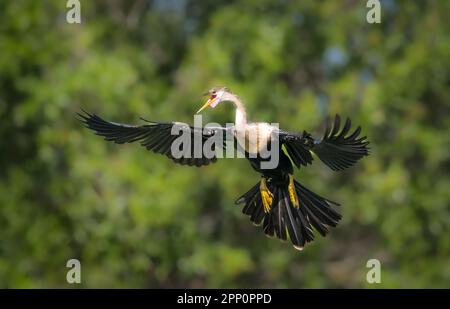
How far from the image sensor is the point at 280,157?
763cm

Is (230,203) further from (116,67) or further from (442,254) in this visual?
(442,254)

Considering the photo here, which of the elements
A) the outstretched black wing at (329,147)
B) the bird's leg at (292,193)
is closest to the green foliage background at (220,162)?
the bird's leg at (292,193)

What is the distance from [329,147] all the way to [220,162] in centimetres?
780

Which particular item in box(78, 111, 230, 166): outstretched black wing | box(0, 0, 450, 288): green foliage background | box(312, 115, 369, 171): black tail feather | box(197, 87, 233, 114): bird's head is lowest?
box(312, 115, 369, 171): black tail feather

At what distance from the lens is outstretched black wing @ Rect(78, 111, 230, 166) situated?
25.8 feet

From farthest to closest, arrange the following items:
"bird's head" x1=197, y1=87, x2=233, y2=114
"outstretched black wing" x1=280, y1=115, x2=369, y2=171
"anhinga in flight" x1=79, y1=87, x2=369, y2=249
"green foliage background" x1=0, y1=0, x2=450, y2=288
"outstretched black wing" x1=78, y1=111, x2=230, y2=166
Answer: "green foliage background" x1=0, y1=0, x2=450, y2=288, "outstretched black wing" x1=78, y1=111, x2=230, y2=166, "bird's head" x1=197, y1=87, x2=233, y2=114, "anhinga in flight" x1=79, y1=87, x2=369, y2=249, "outstretched black wing" x1=280, y1=115, x2=369, y2=171

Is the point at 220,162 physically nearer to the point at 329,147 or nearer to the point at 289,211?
the point at 289,211

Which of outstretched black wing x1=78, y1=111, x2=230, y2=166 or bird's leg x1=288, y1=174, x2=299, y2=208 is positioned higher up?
outstretched black wing x1=78, y1=111, x2=230, y2=166

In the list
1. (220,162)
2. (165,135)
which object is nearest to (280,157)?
(165,135)

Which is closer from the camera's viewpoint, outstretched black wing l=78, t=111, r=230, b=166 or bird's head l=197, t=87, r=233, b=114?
bird's head l=197, t=87, r=233, b=114

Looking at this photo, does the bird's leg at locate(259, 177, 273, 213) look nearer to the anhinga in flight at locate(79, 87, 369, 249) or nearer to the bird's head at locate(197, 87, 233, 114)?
the anhinga in flight at locate(79, 87, 369, 249)

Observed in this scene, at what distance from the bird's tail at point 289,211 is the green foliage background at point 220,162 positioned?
259 inches

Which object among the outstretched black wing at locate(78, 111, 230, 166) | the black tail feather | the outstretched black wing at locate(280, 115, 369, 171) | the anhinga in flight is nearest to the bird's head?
the anhinga in flight
